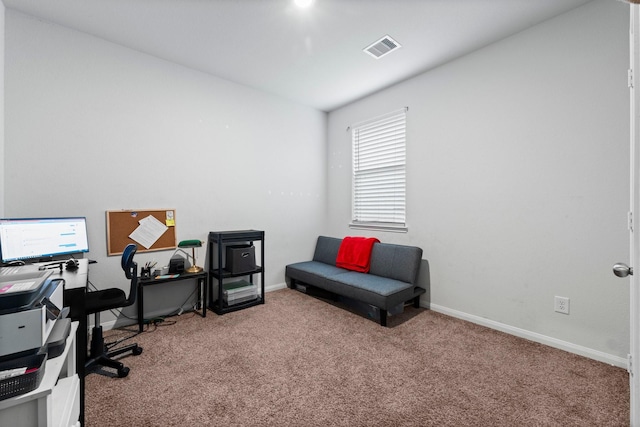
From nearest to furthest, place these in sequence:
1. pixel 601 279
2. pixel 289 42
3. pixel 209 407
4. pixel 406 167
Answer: pixel 209 407 → pixel 601 279 → pixel 289 42 → pixel 406 167

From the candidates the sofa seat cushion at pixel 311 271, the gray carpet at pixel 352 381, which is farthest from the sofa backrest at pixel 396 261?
the gray carpet at pixel 352 381

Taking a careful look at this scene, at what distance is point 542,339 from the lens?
2.34 metres

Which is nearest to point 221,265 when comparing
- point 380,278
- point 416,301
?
point 380,278

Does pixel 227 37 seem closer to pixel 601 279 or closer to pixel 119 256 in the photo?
pixel 119 256

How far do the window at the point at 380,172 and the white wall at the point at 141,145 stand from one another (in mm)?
840

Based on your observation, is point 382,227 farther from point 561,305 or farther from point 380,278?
point 561,305

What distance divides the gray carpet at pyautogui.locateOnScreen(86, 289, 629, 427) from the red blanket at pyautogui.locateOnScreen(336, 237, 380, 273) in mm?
876

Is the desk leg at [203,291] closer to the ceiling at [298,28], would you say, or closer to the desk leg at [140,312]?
the desk leg at [140,312]

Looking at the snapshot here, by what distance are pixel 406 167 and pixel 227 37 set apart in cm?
231

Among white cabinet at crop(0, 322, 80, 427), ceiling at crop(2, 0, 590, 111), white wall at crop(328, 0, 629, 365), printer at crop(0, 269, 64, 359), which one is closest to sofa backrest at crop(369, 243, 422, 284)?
white wall at crop(328, 0, 629, 365)

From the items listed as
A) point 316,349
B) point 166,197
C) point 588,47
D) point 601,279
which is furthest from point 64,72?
point 601,279

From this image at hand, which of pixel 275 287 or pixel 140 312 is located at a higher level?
pixel 140 312

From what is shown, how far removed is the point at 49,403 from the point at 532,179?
3233mm

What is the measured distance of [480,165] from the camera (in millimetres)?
2725
